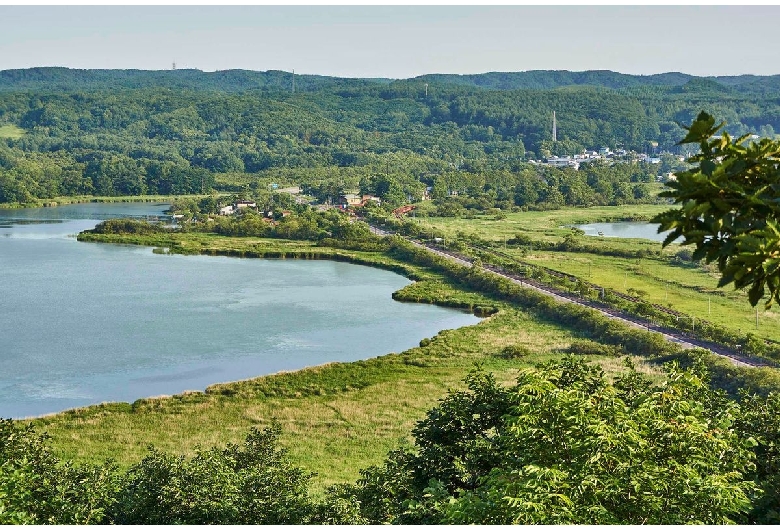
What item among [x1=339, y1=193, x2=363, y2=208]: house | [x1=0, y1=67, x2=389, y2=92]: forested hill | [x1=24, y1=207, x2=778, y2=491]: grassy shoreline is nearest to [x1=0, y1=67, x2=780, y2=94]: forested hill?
[x1=0, y1=67, x2=389, y2=92]: forested hill

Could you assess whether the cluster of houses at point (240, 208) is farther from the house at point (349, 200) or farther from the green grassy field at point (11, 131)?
the green grassy field at point (11, 131)

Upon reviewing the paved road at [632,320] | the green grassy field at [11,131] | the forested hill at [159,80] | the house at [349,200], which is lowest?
the house at [349,200]

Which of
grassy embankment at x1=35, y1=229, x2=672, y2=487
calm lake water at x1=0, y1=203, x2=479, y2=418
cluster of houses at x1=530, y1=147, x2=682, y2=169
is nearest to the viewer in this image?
grassy embankment at x1=35, y1=229, x2=672, y2=487

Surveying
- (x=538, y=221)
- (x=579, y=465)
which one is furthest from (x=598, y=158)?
(x=579, y=465)

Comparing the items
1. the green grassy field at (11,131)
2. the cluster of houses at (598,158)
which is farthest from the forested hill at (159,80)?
the cluster of houses at (598,158)

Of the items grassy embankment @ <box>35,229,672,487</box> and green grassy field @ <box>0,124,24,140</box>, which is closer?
grassy embankment @ <box>35,229,672,487</box>

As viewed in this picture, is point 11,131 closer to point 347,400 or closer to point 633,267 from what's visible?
point 633,267

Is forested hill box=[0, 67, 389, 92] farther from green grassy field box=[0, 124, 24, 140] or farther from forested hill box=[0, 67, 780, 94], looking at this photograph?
green grassy field box=[0, 124, 24, 140]
